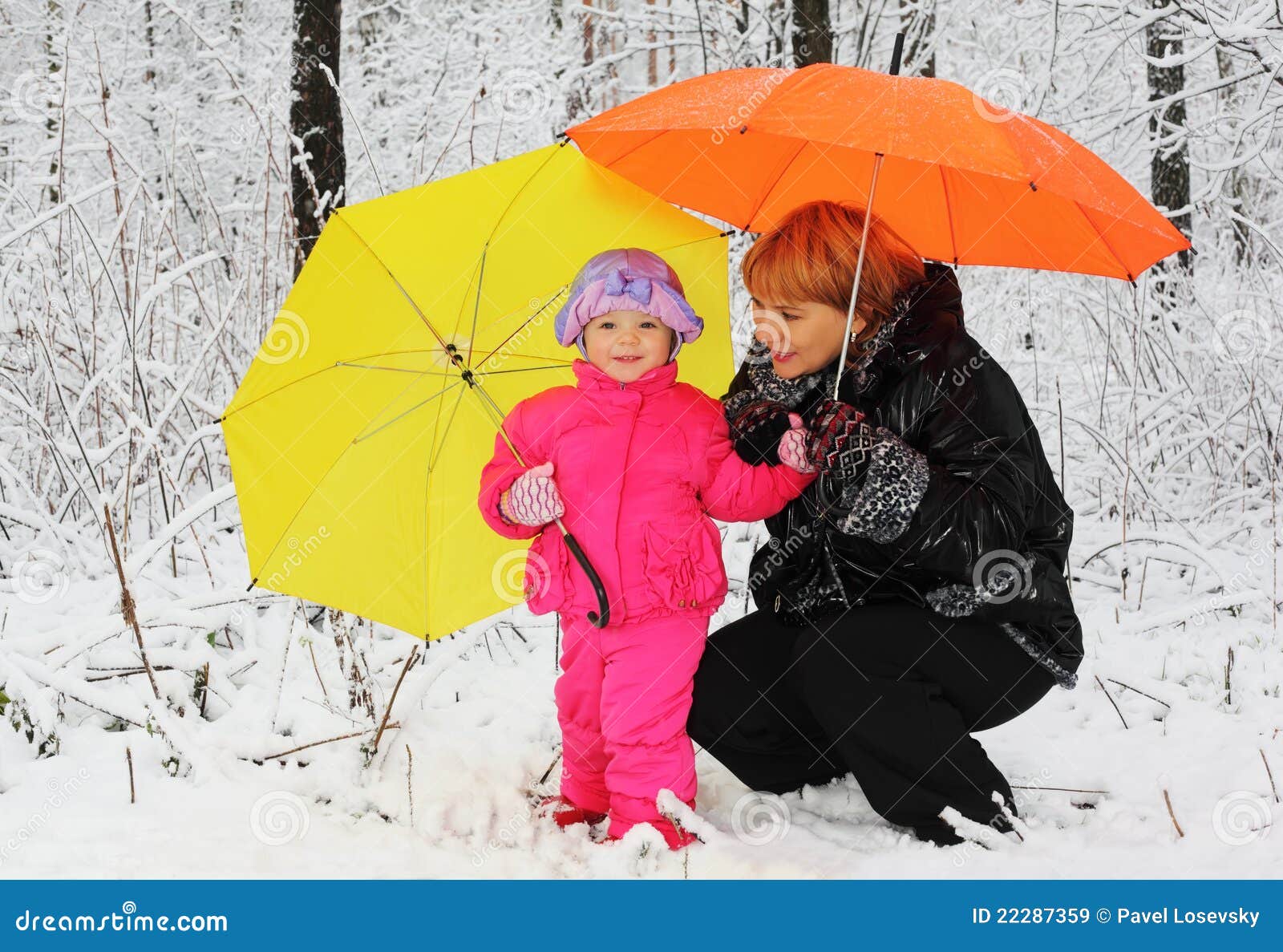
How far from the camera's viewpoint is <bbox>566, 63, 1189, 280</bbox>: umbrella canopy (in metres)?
1.82

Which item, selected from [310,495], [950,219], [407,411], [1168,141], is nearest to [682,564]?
[407,411]

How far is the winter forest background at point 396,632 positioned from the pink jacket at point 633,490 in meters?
0.49

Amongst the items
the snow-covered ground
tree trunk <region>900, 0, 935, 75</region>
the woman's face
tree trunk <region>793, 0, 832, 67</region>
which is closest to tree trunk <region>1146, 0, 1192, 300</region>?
tree trunk <region>900, 0, 935, 75</region>

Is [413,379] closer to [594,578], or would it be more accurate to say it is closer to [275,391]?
[275,391]

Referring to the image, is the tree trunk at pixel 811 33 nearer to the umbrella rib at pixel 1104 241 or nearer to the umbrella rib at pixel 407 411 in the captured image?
the umbrella rib at pixel 1104 241

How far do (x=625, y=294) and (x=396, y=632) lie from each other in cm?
164

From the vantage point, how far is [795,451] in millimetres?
2043

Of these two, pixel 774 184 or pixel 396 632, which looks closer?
pixel 774 184

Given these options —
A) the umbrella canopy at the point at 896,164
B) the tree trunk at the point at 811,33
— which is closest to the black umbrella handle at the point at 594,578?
the umbrella canopy at the point at 896,164

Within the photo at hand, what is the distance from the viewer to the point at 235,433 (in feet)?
6.66

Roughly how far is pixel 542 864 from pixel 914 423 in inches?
45.0

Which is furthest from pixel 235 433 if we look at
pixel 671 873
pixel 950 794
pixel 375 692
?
pixel 950 794

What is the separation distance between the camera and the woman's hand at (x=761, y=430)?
2195mm

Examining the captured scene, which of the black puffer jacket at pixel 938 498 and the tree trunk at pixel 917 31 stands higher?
the tree trunk at pixel 917 31
